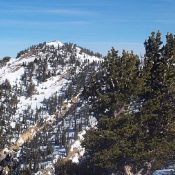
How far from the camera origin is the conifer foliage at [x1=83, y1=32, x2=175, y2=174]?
40969mm

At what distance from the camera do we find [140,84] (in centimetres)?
4131

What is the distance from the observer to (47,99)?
154 meters

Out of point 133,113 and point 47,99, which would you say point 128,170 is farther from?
point 47,99

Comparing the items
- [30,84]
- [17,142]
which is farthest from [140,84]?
[30,84]

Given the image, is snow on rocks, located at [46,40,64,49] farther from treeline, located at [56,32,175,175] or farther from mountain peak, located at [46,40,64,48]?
treeline, located at [56,32,175,175]

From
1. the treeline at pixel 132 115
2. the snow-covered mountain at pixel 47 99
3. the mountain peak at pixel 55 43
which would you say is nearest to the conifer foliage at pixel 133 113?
the treeline at pixel 132 115

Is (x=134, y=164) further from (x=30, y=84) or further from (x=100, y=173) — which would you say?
(x=30, y=84)

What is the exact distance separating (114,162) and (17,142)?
9221 centimetres

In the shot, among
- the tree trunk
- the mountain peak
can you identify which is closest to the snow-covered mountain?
the mountain peak

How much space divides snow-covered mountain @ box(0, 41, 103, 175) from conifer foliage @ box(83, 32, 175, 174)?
156ft

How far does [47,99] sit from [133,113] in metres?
113

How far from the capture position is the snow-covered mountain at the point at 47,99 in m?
117

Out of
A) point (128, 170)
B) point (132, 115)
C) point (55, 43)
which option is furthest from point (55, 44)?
point (132, 115)

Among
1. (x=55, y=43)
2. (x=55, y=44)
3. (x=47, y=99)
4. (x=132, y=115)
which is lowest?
(x=132, y=115)
